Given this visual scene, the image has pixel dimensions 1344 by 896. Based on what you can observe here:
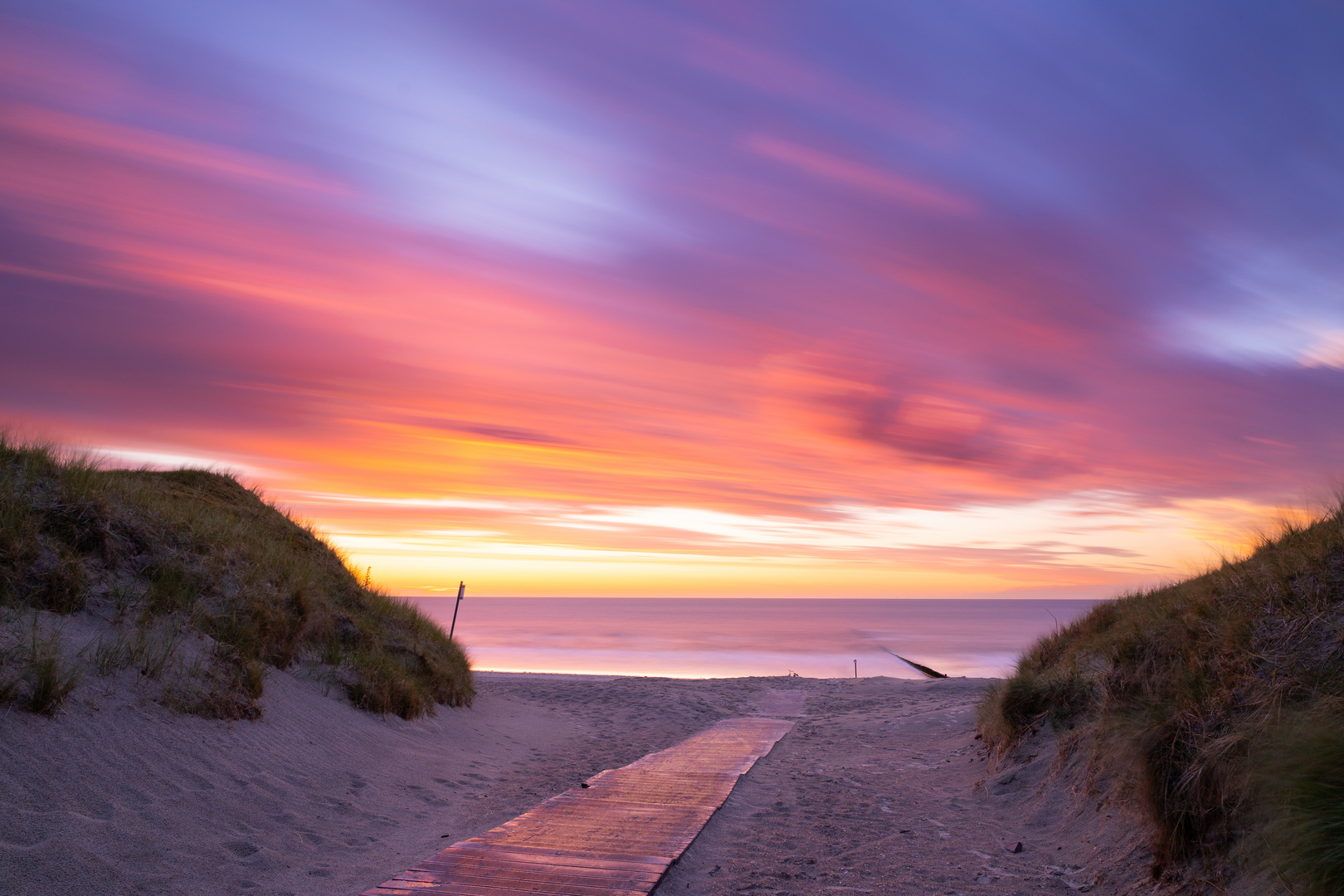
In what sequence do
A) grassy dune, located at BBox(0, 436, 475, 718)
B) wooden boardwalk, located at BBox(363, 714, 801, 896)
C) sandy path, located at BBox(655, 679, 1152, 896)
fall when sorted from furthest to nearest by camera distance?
grassy dune, located at BBox(0, 436, 475, 718) → sandy path, located at BBox(655, 679, 1152, 896) → wooden boardwalk, located at BBox(363, 714, 801, 896)

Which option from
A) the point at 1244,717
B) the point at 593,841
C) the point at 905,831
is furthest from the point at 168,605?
the point at 1244,717

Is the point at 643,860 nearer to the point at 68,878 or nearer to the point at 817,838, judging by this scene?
the point at 817,838

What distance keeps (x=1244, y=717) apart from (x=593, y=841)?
14.0 feet

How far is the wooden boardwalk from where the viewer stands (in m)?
4.62

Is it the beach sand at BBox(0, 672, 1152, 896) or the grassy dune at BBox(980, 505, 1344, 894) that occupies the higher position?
the grassy dune at BBox(980, 505, 1344, 894)

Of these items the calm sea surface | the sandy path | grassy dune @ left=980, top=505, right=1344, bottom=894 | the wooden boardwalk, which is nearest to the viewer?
grassy dune @ left=980, top=505, right=1344, bottom=894

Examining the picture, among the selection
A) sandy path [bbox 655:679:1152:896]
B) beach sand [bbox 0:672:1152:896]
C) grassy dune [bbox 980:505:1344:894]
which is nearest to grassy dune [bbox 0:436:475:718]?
beach sand [bbox 0:672:1152:896]

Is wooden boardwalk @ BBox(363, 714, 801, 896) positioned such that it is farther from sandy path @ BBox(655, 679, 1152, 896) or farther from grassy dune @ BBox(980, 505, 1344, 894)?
grassy dune @ BBox(980, 505, 1344, 894)

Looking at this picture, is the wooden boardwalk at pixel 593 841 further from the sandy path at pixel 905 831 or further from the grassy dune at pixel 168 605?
the grassy dune at pixel 168 605

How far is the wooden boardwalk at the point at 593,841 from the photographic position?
4.62 meters

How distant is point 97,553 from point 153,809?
3301 millimetres

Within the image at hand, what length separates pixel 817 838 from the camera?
613 centimetres

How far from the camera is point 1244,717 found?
4656mm

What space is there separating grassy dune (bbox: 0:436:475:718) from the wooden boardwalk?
2957 millimetres
